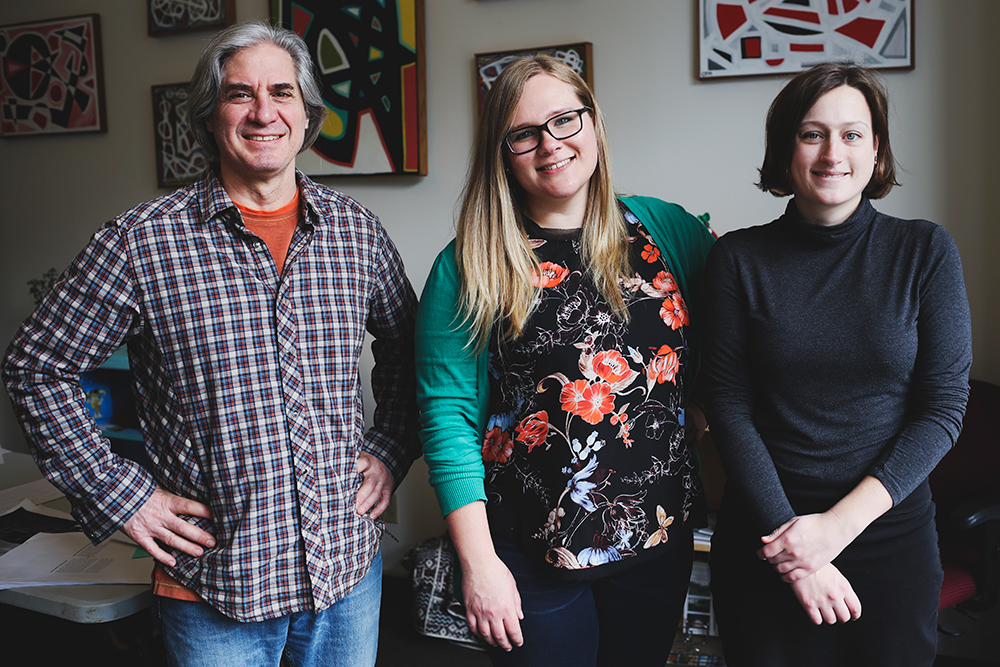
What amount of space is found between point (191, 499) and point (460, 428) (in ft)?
1.56

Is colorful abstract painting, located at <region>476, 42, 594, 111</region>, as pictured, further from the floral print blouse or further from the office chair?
the office chair

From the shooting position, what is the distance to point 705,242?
1394 millimetres

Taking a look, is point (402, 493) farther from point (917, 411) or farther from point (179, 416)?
point (917, 411)

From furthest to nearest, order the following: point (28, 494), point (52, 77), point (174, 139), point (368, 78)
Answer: point (52, 77) < point (174, 139) < point (368, 78) < point (28, 494)

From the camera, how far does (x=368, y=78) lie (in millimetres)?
2775

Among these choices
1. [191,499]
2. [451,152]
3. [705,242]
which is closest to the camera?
[191,499]

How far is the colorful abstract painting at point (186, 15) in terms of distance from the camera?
296 cm

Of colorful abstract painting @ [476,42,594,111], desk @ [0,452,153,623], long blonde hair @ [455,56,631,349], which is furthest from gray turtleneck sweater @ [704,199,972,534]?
colorful abstract painting @ [476,42,594,111]

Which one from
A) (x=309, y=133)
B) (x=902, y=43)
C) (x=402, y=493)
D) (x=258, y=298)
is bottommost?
(x=402, y=493)

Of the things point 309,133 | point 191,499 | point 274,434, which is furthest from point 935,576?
point 309,133

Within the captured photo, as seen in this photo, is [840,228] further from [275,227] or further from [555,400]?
[275,227]

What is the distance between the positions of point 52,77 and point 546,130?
3.12 m

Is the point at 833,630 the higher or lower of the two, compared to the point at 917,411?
lower

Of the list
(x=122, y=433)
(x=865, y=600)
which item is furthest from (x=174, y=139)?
(x=865, y=600)
